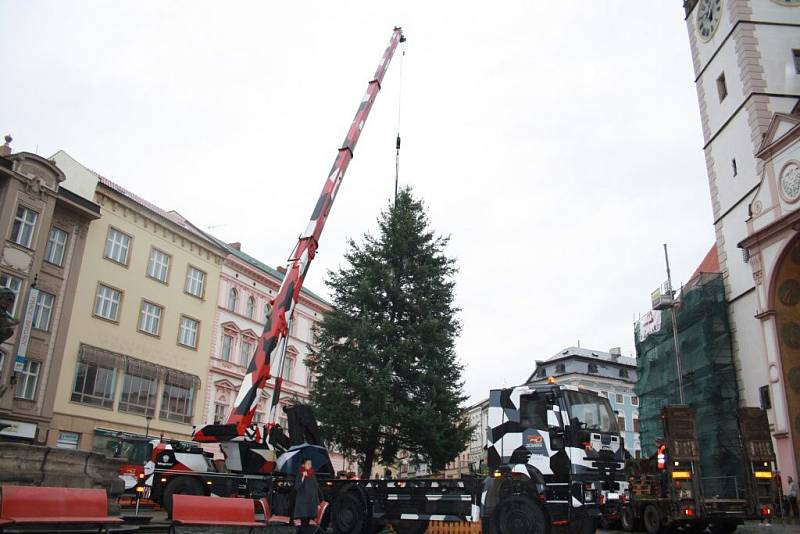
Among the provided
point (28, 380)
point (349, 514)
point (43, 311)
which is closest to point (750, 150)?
point (349, 514)

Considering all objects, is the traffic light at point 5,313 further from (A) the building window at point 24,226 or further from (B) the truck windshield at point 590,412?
(A) the building window at point 24,226

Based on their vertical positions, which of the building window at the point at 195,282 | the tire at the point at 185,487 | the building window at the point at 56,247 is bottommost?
the tire at the point at 185,487

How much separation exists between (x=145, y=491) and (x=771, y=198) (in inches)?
933

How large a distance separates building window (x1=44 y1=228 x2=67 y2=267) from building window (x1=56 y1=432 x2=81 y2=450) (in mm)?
7558

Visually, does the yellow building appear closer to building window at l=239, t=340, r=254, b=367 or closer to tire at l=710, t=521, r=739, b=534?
building window at l=239, t=340, r=254, b=367

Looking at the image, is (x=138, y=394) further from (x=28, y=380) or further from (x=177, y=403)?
(x=28, y=380)

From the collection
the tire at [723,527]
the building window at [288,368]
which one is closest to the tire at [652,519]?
the tire at [723,527]

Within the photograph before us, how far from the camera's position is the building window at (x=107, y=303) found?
30.0 metres

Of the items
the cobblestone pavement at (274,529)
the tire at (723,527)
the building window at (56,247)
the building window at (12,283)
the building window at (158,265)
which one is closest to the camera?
the cobblestone pavement at (274,529)

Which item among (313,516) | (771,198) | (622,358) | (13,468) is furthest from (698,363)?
(622,358)

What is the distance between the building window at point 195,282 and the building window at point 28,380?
987cm

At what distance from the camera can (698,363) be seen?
2659cm

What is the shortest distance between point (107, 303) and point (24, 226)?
5608 millimetres

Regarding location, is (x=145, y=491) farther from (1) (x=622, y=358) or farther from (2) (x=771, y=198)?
(1) (x=622, y=358)
